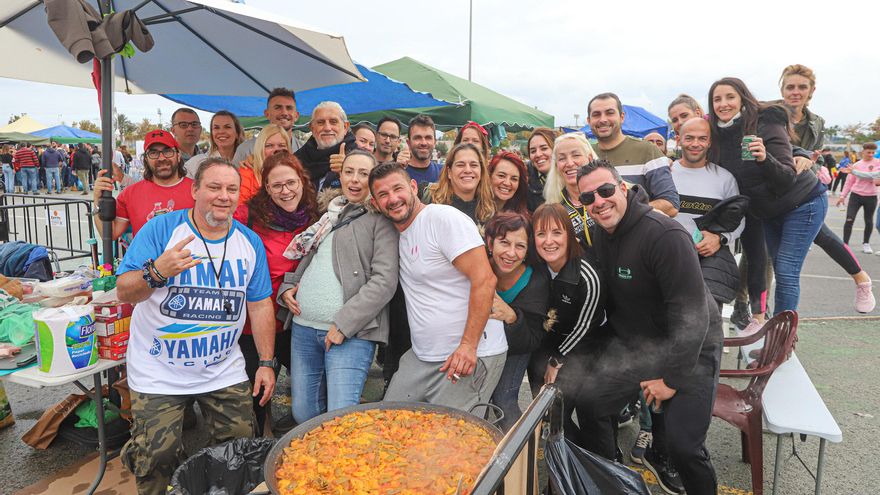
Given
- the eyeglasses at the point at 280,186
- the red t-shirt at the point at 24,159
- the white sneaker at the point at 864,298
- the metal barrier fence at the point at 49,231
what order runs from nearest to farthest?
1. the eyeglasses at the point at 280,186
2. the white sneaker at the point at 864,298
3. the metal barrier fence at the point at 49,231
4. the red t-shirt at the point at 24,159

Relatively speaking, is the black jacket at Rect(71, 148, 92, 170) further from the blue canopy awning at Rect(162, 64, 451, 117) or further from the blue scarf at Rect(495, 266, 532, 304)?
the blue scarf at Rect(495, 266, 532, 304)

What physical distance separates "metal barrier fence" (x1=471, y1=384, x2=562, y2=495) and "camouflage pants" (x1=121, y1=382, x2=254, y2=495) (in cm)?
190

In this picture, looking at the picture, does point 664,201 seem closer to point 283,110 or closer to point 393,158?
point 393,158

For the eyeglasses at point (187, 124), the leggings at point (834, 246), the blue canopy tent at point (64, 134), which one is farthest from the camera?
the blue canopy tent at point (64, 134)

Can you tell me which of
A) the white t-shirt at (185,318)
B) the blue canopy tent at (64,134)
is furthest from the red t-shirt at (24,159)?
the white t-shirt at (185,318)

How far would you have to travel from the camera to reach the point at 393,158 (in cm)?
562

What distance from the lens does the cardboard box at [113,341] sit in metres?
2.97

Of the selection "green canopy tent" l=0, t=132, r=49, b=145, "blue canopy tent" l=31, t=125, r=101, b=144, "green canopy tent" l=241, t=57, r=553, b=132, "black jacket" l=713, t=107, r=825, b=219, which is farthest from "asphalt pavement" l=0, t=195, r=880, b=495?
"blue canopy tent" l=31, t=125, r=101, b=144

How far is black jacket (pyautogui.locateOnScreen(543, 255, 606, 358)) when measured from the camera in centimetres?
294

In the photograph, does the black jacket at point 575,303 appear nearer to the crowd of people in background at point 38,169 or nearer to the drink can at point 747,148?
the drink can at point 747,148

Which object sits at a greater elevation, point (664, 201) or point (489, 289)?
point (664, 201)

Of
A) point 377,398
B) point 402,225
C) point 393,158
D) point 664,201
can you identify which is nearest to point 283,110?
point 393,158

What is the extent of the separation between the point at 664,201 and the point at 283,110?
3.40 metres

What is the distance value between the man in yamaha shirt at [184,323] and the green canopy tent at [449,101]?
534cm
